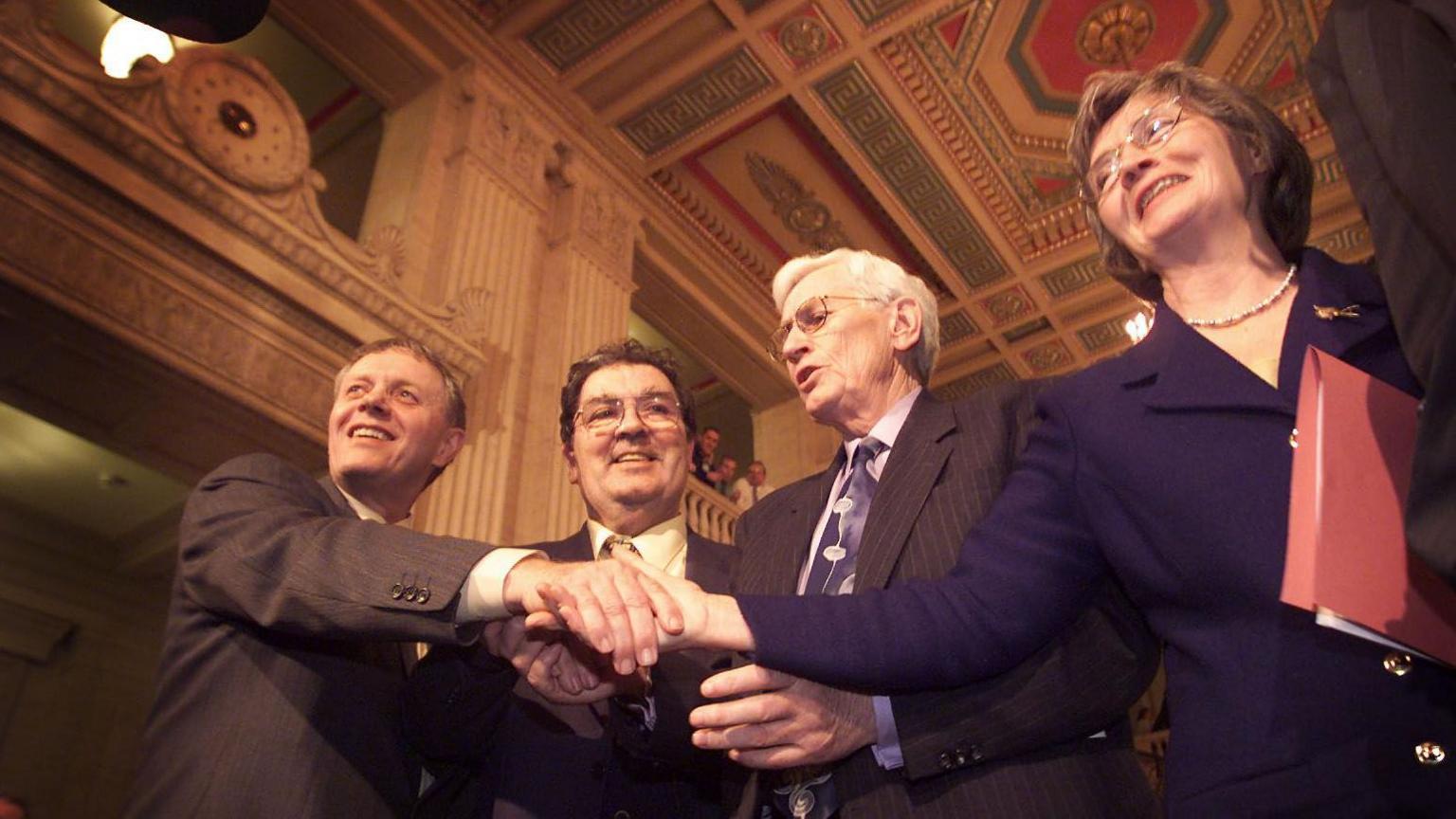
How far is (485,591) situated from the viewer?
155 centimetres

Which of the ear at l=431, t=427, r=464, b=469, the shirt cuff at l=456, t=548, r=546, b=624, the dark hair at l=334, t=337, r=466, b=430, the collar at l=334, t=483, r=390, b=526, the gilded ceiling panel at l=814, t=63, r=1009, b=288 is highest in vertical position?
the gilded ceiling panel at l=814, t=63, r=1009, b=288

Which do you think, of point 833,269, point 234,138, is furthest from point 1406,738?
point 234,138

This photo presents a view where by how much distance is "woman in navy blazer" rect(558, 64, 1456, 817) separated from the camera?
0.98 m

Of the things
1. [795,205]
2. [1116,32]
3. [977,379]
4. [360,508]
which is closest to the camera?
[360,508]

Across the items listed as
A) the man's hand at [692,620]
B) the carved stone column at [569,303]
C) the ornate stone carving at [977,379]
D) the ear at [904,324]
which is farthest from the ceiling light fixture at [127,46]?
the ornate stone carving at [977,379]

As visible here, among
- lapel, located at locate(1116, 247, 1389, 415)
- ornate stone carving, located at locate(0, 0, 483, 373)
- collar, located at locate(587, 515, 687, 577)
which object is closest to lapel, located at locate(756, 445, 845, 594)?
collar, located at locate(587, 515, 687, 577)

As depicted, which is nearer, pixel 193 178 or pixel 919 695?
pixel 919 695

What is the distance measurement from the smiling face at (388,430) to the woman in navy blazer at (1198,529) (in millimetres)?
1126

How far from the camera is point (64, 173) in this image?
3.80 m

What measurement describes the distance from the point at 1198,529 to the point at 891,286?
3.41 ft

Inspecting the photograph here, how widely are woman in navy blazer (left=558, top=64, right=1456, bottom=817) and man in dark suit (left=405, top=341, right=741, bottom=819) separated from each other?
476 mm

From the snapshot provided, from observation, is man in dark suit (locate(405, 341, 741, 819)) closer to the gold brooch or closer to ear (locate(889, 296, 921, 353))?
ear (locate(889, 296, 921, 353))

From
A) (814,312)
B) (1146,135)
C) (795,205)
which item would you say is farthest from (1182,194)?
(795,205)

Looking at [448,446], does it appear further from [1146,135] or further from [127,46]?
[127,46]
